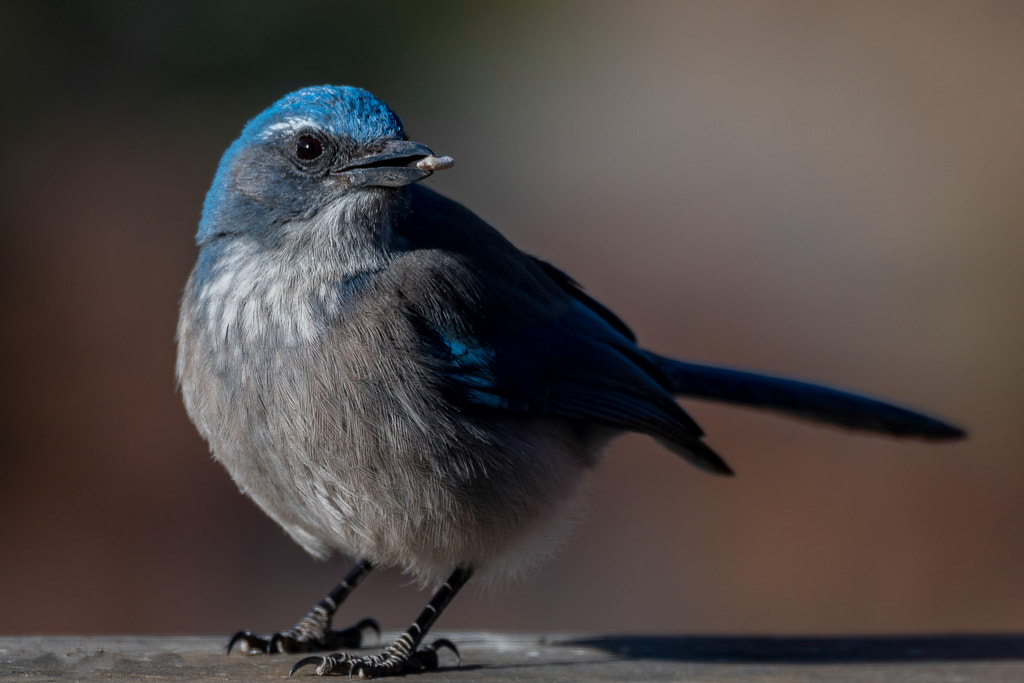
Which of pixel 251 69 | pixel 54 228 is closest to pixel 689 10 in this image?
pixel 251 69

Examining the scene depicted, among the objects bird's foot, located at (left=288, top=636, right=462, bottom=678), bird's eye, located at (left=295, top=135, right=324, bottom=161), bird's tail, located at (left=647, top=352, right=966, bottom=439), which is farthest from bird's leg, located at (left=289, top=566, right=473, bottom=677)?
bird's eye, located at (left=295, top=135, right=324, bottom=161)

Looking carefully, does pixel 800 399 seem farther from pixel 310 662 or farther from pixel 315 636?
pixel 310 662

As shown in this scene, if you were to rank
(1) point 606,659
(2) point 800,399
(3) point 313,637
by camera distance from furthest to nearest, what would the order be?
(2) point 800,399, (3) point 313,637, (1) point 606,659

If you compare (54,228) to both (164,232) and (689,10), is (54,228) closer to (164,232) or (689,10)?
(164,232)

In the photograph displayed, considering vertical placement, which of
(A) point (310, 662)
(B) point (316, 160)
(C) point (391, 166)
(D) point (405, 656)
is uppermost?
(C) point (391, 166)

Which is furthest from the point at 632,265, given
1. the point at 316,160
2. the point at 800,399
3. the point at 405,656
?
the point at 405,656

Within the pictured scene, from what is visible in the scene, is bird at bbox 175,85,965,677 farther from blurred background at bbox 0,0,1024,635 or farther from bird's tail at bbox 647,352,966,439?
blurred background at bbox 0,0,1024,635
